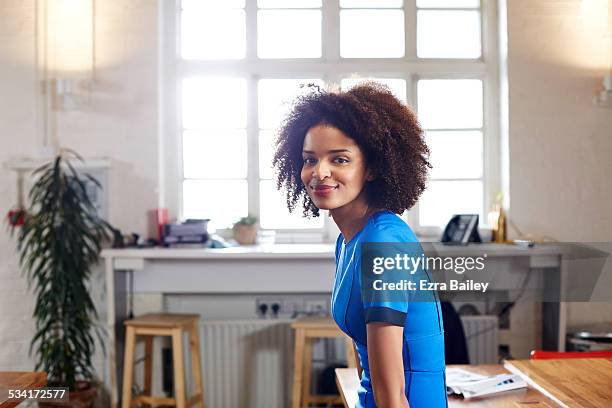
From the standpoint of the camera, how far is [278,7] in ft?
13.9

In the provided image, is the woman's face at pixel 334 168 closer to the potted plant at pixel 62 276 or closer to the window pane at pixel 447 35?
the potted plant at pixel 62 276

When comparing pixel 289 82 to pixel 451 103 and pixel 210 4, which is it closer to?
pixel 210 4

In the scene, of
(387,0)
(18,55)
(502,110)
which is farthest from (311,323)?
(18,55)

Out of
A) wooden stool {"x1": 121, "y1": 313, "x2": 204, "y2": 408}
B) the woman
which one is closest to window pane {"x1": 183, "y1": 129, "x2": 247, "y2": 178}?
wooden stool {"x1": 121, "y1": 313, "x2": 204, "y2": 408}

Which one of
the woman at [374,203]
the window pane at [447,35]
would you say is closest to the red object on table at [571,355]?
the woman at [374,203]

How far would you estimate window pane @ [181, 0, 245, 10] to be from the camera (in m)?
4.24

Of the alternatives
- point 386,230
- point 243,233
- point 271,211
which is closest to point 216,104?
point 271,211

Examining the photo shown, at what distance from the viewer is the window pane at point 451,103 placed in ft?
13.9

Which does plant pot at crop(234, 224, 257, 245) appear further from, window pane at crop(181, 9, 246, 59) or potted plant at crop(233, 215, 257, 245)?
window pane at crop(181, 9, 246, 59)

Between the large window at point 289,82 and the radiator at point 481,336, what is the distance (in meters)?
0.73

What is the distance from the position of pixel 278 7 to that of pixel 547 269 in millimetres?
2454

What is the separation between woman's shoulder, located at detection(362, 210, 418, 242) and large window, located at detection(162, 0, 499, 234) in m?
3.10

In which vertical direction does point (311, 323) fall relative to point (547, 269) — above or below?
below

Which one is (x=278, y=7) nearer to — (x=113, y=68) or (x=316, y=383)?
(x=113, y=68)
